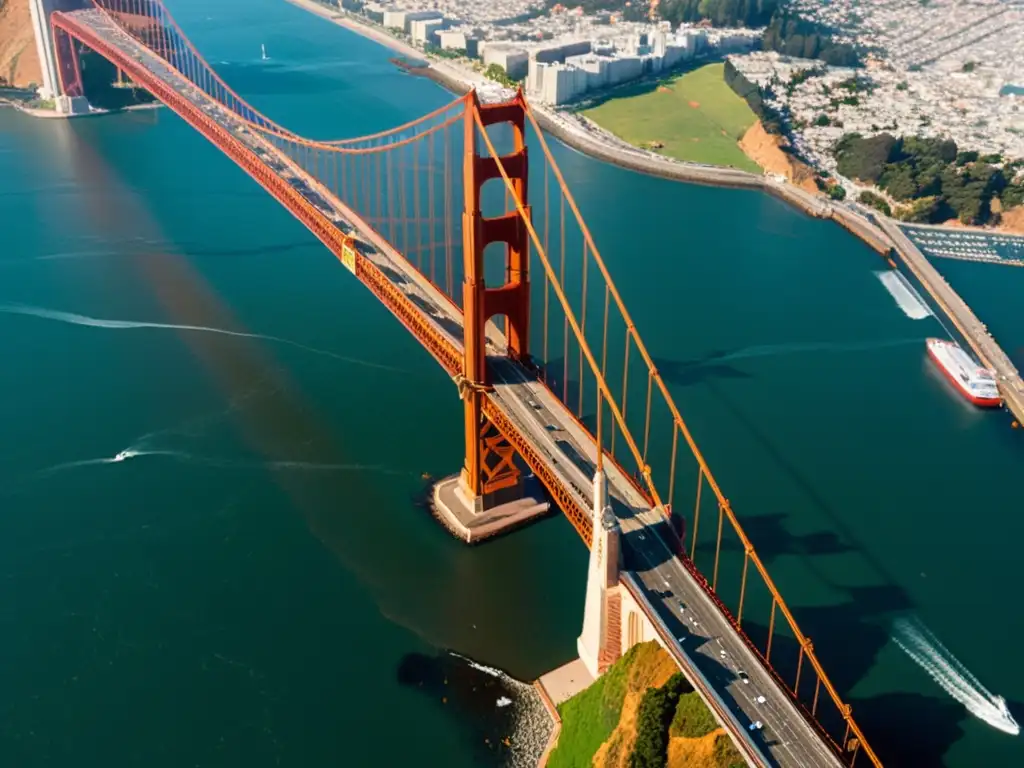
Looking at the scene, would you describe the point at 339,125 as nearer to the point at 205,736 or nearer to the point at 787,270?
the point at 787,270

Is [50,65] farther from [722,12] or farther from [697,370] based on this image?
[722,12]

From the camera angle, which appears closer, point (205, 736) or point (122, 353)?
point (205, 736)

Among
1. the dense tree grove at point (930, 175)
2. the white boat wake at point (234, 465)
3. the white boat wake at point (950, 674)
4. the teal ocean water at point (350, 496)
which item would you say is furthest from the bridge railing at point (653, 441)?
the dense tree grove at point (930, 175)

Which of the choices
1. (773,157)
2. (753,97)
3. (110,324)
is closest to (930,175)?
(773,157)

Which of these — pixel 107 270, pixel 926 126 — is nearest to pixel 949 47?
pixel 926 126

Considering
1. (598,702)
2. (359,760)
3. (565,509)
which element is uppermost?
(565,509)

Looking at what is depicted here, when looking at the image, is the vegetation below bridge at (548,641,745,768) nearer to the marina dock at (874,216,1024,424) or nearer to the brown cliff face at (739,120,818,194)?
the marina dock at (874,216,1024,424)

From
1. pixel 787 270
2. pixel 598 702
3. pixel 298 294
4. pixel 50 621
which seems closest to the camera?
pixel 598 702
